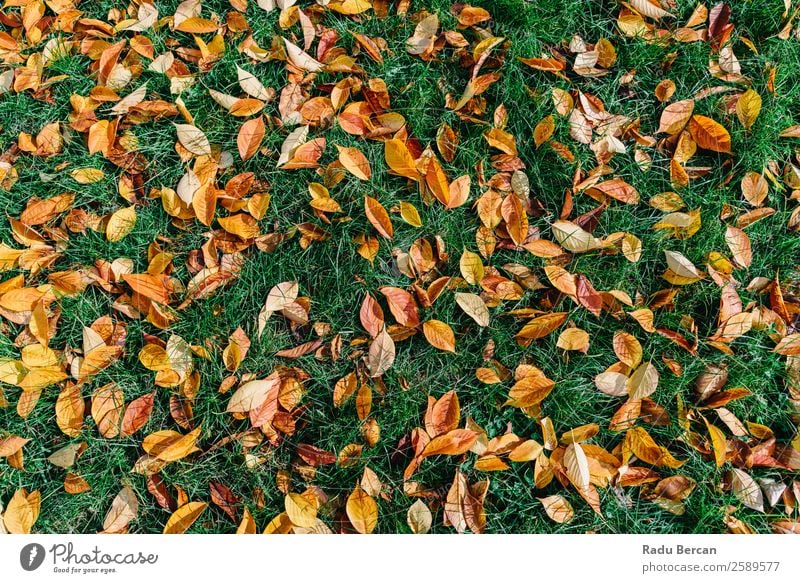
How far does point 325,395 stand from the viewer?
1975 millimetres

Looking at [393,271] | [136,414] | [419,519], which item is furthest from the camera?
[393,271]

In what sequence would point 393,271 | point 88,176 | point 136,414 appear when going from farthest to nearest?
point 88,176 < point 393,271 < point 136,414

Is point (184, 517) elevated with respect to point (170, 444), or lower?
lower

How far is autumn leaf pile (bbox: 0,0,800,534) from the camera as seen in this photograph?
190 centimetres

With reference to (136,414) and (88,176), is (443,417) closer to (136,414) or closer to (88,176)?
(136,414)

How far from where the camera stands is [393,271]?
207 cm

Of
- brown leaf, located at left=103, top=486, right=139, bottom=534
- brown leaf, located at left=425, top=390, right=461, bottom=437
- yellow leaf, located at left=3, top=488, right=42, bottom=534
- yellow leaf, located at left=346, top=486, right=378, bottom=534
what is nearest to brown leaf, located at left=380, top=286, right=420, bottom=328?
brown leaf, located at left=425, top=390, right=461, bottom=437

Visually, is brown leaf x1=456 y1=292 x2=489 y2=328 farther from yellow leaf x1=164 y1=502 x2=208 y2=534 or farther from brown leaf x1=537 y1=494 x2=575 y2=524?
yellow leaf x1=164 y1=502 x2=208 y2=534

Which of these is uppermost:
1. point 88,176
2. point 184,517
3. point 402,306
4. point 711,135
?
point 711,135

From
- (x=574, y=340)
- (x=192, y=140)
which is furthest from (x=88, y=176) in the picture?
(x=574, y=340)
